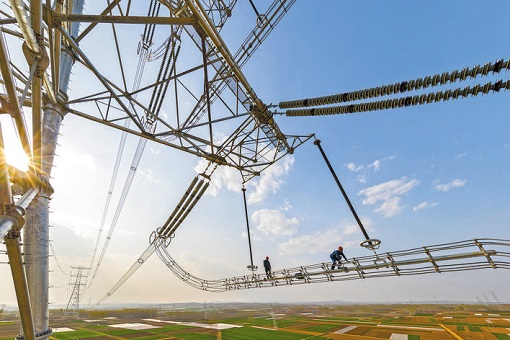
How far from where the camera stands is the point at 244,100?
434 inches

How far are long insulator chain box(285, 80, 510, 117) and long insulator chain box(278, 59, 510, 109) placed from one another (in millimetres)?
357

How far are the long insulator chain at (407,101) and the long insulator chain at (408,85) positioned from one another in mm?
357

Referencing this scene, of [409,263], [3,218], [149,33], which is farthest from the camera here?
[149,33]

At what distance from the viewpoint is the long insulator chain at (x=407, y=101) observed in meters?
5.09

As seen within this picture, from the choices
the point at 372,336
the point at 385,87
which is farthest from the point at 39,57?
the point at 372,336

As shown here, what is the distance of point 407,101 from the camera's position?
6633mm

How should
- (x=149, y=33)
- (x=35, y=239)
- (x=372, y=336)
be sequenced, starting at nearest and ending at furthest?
(x=35, y=239) → (x=149, y=33) → (x=372, y=336)

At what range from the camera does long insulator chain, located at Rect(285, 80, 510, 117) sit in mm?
5090

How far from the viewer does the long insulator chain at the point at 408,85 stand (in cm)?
479

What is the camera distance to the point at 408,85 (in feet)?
20.1

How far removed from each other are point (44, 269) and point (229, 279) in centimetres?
1214

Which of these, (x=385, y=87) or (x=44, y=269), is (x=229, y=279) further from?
A: (x=385, y=87)

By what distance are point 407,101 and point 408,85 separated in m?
0.66

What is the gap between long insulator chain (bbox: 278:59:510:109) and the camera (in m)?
4.79
